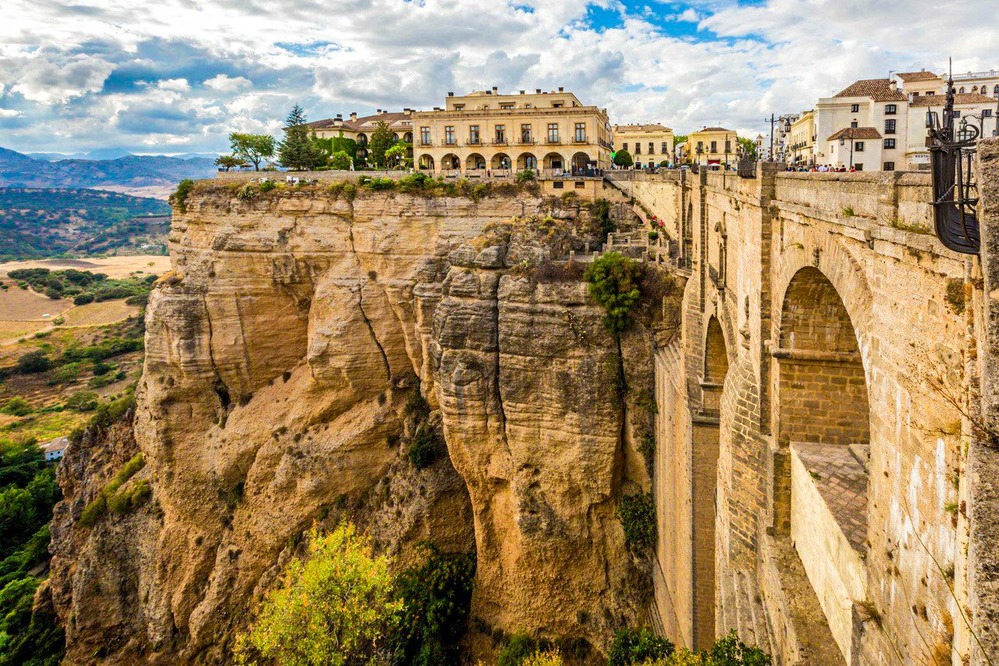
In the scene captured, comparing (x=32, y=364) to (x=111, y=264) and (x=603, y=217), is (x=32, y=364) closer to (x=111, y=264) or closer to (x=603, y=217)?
(x=603, y=217)

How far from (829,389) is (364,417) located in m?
23.2

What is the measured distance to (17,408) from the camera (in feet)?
225

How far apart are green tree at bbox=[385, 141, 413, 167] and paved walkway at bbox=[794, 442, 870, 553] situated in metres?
35.5

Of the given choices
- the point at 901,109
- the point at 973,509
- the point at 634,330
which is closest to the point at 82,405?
the point at 634,330

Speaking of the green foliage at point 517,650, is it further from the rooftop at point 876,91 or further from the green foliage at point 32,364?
the green foliage at point 32,364

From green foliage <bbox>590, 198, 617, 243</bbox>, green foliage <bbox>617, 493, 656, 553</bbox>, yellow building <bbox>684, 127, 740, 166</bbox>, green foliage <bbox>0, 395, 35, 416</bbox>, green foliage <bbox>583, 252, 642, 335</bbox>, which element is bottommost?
green foliage <bbox>0, 395, 35, 416</bbox>

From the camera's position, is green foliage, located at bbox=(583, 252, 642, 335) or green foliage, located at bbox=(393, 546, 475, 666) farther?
green foliage, located at bbox=(393, 546, 475, 666)

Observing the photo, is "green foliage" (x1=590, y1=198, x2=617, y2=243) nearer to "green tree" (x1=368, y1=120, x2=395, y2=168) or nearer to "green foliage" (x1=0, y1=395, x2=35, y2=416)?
"green tree" (x1=368, y1=120, x2=395, y2=168)

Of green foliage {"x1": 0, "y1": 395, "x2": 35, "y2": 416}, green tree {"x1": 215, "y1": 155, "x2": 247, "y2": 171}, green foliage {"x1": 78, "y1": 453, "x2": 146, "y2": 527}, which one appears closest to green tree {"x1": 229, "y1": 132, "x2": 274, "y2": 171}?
green tree {"x1": 215, "y1": 155, "x2": 247, "y2": 171}

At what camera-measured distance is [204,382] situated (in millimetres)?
32406

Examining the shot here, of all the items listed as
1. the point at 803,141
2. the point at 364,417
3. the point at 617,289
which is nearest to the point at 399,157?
the point at 364,417

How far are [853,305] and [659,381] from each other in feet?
44.4

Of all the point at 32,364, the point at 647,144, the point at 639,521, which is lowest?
the point at 32,364

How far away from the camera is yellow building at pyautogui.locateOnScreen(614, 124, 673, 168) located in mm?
60812
